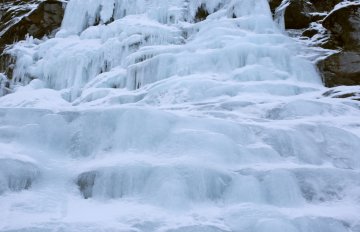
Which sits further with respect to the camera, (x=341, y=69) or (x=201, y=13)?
(x=201, y=13)

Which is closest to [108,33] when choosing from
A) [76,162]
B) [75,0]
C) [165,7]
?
[165,7]

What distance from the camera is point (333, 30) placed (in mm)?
12789

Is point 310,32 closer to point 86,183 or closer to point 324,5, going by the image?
point 324,5

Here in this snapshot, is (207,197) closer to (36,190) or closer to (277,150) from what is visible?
(277,150)

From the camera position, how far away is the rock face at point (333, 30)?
11.3 meters

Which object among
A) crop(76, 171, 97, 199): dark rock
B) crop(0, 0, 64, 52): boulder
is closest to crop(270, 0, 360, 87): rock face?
crop(76, 171, 97, 199): dark rock

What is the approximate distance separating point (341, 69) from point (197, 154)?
6.54m

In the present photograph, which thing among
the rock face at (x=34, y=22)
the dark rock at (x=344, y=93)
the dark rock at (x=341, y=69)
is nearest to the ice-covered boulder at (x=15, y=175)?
the dark rock at (x=344, y=93)

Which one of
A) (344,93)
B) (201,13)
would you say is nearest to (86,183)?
(344,93)

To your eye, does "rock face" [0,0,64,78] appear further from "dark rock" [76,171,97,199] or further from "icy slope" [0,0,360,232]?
"dark rock" [76,171,97,199]

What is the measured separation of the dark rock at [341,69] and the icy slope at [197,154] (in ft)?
1.12

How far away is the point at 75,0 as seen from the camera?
17422mm

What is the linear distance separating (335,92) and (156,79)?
167 inches

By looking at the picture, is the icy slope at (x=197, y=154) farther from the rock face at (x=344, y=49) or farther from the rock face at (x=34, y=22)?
the rock face at (x=34, y=22)
